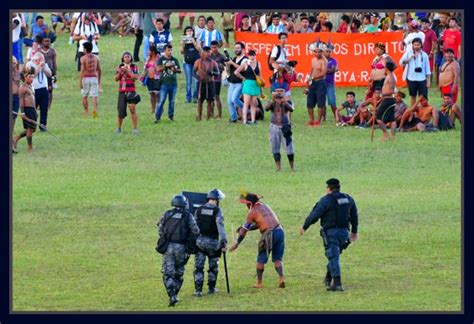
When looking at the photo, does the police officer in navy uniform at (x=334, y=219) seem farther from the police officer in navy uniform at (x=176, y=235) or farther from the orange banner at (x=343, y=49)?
the orange banner at (x=343, y=49)

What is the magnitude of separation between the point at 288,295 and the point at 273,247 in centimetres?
74

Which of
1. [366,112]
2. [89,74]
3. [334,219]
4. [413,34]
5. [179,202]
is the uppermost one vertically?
[413,34]

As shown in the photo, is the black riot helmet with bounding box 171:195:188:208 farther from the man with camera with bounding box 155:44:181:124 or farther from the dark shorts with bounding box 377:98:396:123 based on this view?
the man with camera with bounding box 155:44:181:124

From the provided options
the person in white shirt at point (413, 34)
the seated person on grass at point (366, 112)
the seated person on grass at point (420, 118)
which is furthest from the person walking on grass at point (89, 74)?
the person in white shirt at point (413, 34)

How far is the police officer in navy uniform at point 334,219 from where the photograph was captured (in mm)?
26031

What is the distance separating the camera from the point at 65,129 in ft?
133

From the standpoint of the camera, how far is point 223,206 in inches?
1305

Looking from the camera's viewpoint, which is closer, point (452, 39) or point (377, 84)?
point (377, 84)

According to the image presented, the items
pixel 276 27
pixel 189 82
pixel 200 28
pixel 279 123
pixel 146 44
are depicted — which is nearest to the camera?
pixel 279 123

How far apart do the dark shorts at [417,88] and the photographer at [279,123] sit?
5.97m

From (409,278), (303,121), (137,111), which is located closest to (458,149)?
(303,121)

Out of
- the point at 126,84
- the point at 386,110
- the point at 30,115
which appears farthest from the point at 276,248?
the point at 126,84

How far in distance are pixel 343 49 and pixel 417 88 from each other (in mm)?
3972

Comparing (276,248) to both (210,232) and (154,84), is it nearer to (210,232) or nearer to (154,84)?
(210,232)
